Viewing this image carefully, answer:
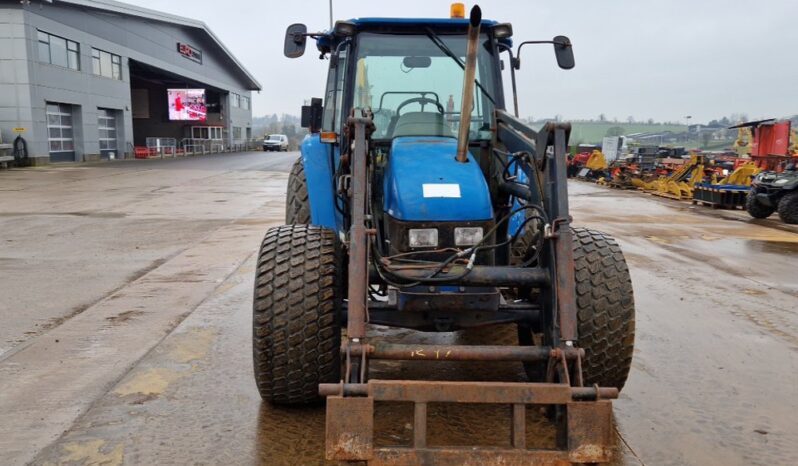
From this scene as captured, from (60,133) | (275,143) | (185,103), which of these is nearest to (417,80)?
(60,133)

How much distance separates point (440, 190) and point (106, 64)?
1480 inches

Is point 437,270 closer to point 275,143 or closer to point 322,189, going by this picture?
point 322,189

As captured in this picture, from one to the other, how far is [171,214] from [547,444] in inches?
448

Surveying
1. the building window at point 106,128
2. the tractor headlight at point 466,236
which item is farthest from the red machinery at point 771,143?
the building window at point 106,128

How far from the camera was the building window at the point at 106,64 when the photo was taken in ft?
115

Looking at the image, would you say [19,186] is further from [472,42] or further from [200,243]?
[472,42]

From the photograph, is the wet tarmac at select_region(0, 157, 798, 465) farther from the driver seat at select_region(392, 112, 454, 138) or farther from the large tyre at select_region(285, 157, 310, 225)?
the driver seat at select_region(392, 112, 454, 138)

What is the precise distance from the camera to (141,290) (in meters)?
6.90

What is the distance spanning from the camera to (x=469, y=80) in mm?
3648

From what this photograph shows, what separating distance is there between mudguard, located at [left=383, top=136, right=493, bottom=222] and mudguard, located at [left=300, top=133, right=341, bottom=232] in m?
0.93

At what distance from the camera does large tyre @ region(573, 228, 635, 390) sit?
11.9ft

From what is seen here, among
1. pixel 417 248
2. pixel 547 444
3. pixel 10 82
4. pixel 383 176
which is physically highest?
pixel 10 82

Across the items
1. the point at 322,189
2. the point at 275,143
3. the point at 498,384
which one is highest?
the point at 275,143

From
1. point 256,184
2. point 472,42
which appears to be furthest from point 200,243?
point 256,184
